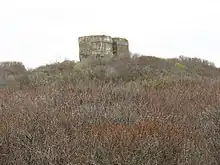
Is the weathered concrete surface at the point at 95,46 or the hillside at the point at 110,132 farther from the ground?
the weathered concrete surface at the point at 95,46

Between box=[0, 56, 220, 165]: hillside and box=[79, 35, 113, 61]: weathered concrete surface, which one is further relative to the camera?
box=[79, 35, 113, 61]: weathered concrete surface

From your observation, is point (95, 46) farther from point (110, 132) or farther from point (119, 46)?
point (110, 132)

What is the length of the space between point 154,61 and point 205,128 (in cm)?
1305

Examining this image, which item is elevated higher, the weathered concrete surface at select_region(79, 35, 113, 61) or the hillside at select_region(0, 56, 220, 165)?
the weathered concrete surface at select_region(79, 35, 113, 61)

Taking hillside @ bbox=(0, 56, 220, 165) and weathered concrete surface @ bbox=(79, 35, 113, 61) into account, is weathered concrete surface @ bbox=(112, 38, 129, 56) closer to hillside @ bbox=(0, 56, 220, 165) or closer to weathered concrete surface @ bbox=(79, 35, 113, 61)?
weathered concrete surface @ bbox=(79, 35, 113, 61)

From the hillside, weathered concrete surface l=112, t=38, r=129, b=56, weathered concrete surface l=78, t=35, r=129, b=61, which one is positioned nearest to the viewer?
the hillside

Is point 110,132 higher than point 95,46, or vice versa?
point 95,46

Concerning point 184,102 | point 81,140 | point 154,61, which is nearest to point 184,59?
point 154,61

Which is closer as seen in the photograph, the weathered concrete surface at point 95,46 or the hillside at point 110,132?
the hillside at point 110,132

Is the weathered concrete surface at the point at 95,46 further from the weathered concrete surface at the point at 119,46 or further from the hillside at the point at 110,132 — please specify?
the hillside at the point at 110,132

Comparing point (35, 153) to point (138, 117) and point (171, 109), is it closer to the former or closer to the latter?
point (138, 117)

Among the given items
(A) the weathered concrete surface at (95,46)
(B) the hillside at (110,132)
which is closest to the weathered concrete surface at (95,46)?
(A) the weathered concrete surface at (95,46)

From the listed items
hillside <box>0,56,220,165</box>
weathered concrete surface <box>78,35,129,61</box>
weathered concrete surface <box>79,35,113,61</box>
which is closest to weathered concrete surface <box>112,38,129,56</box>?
weathered concrete surface <box>78,35,129,61</box>

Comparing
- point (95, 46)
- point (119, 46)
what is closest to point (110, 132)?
point (95, 46)
